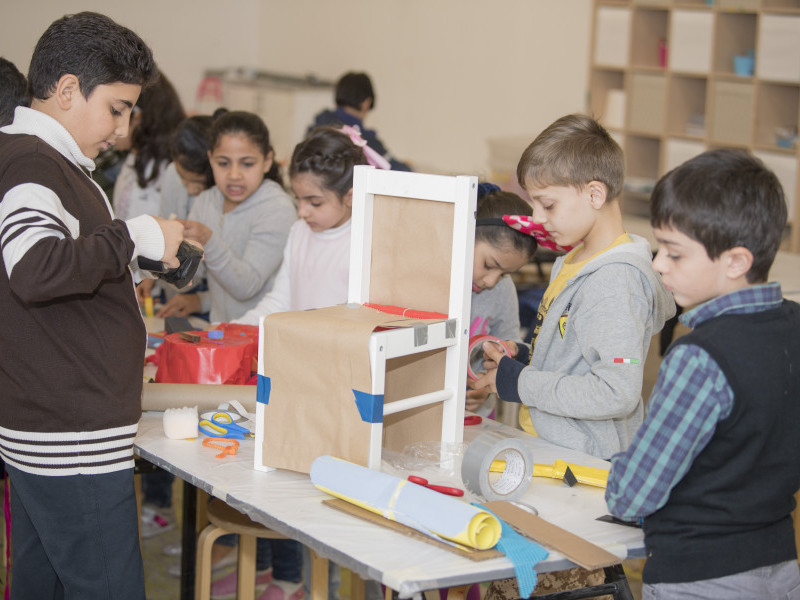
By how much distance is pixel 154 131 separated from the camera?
3.74 meters

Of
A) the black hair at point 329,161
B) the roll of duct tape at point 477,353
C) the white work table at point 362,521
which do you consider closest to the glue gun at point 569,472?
the white work table at point 362,521

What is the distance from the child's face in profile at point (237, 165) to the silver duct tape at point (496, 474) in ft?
5.11

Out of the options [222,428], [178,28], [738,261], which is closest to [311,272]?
[222,428]

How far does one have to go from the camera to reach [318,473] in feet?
5.40

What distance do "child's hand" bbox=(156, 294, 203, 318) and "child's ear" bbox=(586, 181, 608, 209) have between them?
1.71m

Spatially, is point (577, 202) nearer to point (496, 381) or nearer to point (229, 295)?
point (496, 381)

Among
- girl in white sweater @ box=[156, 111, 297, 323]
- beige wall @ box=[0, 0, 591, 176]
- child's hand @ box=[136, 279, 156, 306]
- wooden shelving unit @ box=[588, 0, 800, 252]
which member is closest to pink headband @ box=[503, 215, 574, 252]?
girl in white sweater @ box=[156, 111, 297, 323]

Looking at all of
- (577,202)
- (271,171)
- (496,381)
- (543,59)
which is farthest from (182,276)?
(543,59)

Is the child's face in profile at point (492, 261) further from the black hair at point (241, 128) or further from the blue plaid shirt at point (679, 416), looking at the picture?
the black hair at point (241, 128)

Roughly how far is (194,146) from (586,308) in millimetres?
1828

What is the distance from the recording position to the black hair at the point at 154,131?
3.72 meters

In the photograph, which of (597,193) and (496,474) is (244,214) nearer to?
(597,193)

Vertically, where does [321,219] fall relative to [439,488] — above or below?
above

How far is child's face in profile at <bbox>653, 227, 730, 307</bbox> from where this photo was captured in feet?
4.71
